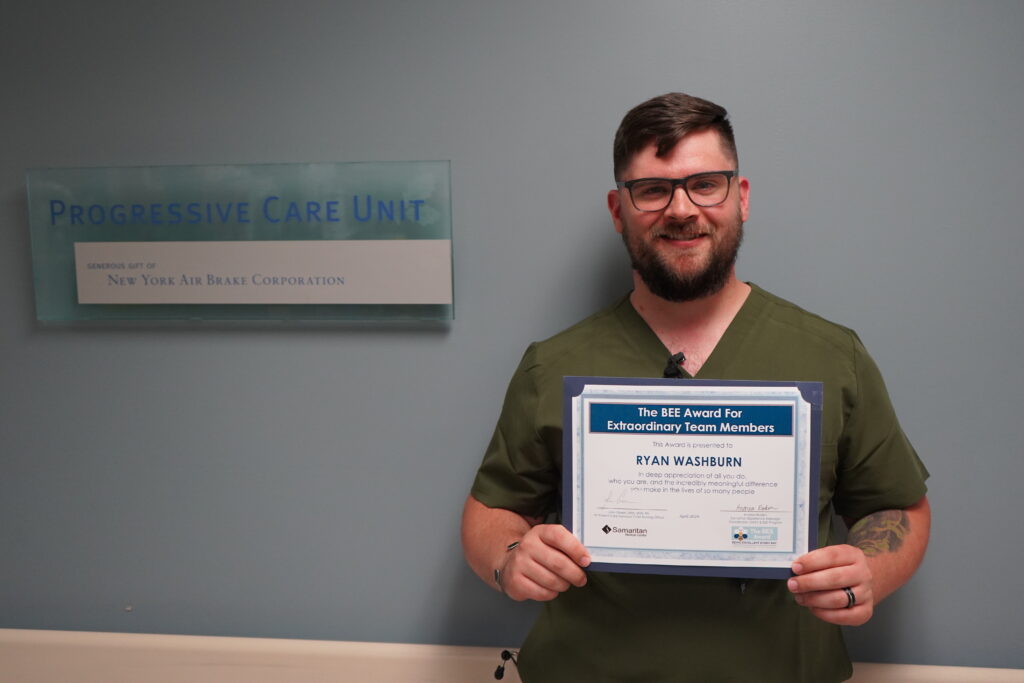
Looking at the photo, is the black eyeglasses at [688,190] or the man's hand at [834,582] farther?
the black eyeglasses at [688,190]

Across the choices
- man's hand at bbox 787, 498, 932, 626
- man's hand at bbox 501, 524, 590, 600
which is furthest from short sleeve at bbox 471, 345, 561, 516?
man's hand at bbox 787, 498, 932, 626

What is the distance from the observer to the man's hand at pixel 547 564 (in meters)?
0.93

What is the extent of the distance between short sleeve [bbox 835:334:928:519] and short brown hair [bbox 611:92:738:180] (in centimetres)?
38

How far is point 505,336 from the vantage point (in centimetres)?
132

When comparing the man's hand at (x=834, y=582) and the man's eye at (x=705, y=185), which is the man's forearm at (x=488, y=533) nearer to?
the man's hand at (x=834, y=582)

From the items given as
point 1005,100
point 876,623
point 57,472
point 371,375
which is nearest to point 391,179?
point 371,375

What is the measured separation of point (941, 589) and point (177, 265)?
1502 mm

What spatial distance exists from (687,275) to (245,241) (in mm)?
806

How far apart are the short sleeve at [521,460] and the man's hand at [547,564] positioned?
0.43 ft

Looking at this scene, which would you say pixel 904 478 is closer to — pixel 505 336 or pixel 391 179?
pixel 505 336

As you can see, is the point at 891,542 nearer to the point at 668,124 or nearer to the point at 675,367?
the point at 675,367

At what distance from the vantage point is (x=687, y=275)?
1017 mm
